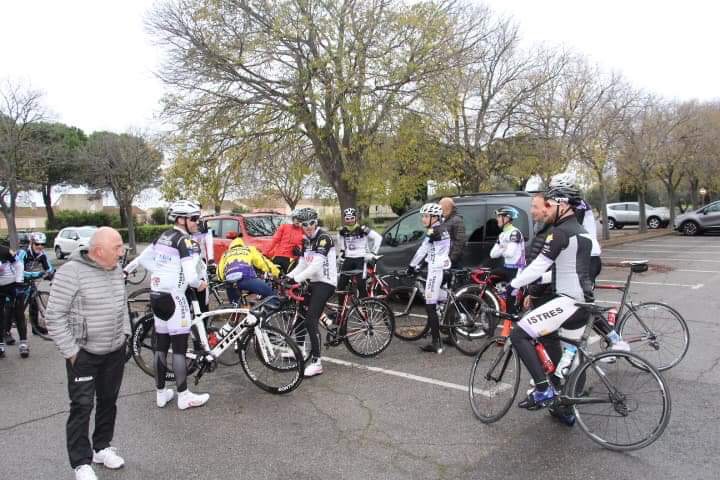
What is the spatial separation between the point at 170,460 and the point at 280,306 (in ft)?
6.64

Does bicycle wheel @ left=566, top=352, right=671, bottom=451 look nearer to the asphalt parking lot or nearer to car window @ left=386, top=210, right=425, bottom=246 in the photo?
the asphalt parking lot

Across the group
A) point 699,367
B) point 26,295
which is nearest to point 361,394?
point 699,367

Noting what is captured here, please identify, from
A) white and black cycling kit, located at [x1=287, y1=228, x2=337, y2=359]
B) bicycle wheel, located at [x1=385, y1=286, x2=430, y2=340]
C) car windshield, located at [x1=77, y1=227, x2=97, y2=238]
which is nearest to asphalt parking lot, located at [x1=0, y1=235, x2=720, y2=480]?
white and black cycling kit, located at [x1=287, y1=228, x2=337, y2=359]

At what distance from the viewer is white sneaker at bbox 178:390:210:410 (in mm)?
4559

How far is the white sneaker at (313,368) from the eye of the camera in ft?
17.5

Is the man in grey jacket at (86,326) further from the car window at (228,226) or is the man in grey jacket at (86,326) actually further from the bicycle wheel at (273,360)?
the car window at (228,226)

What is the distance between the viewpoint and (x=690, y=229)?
971 inches

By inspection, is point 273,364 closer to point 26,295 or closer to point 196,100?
point 26,295

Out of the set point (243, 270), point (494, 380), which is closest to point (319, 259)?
point (243, 270)

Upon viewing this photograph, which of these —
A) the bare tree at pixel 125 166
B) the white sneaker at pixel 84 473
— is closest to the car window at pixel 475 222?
the white sneaker at pixel 84 473

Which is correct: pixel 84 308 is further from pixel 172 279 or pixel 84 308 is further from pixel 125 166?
pixel 125 166

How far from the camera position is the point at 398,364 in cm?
574

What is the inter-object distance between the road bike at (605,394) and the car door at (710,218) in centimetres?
2530

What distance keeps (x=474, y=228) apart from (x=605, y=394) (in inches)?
182
